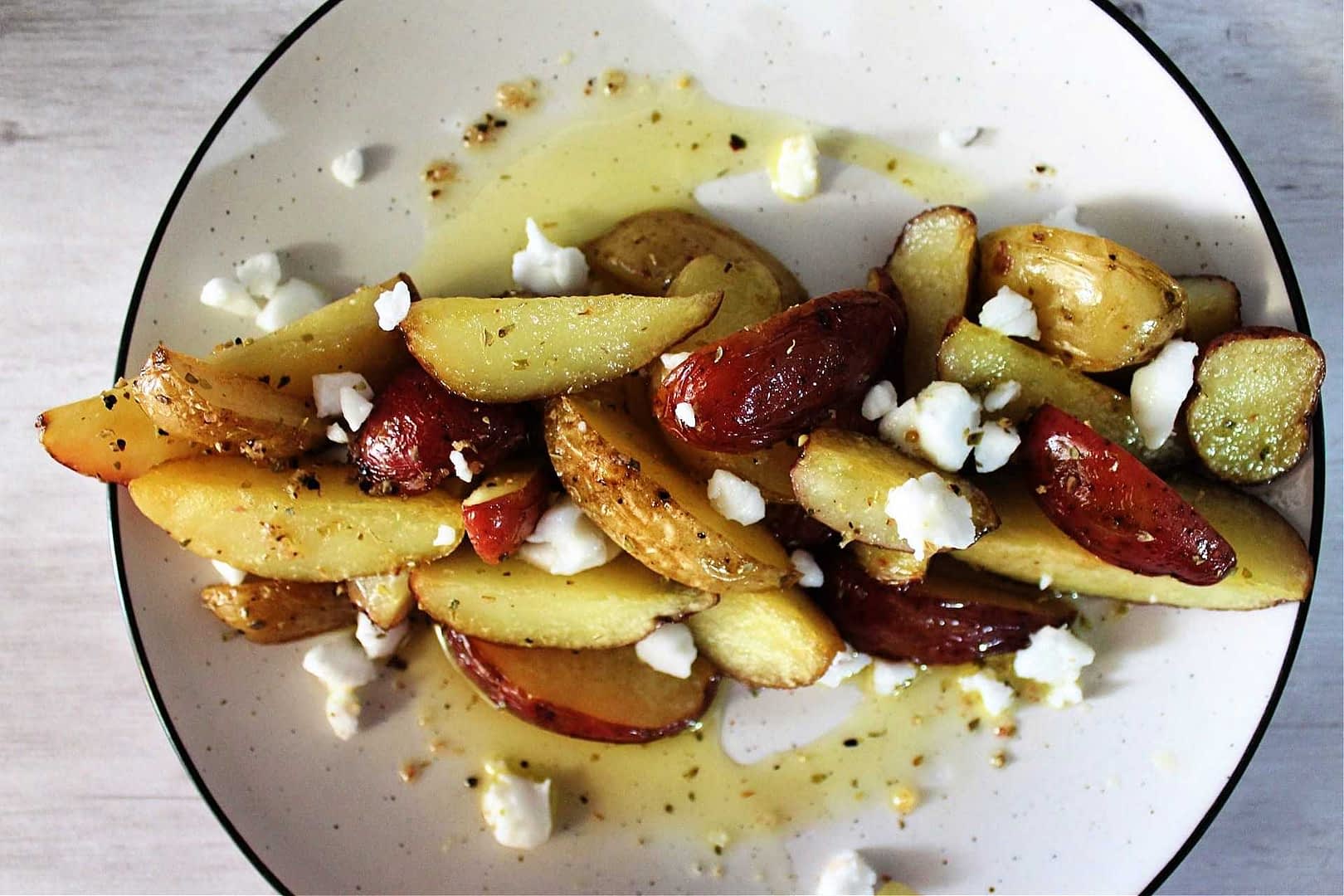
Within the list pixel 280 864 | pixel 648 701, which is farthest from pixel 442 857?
pixel 648 701

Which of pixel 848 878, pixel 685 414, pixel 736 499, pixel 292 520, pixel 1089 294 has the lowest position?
pixel 848 878

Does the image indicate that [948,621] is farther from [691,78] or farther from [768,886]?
[691,78]

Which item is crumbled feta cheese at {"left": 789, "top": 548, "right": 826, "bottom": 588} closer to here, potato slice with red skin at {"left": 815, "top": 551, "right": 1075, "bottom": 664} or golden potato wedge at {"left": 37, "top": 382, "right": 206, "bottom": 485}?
potato slice with red skin at {"left": 815, "top": 551, "right": 1075, "bottom": 664}

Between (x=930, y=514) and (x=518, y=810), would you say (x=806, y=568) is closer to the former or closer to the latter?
(x=930, y=514)

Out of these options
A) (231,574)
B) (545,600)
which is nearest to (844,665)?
(545,600)

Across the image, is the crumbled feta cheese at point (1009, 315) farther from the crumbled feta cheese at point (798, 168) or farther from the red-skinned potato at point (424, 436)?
the red-skinned potato at point (424, 436)

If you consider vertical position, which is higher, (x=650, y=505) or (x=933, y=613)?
Answer: (x=650, y=505)

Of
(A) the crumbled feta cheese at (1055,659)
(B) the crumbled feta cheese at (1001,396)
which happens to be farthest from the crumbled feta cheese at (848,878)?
(B) the crumbled feta cheese at (1001,396)
